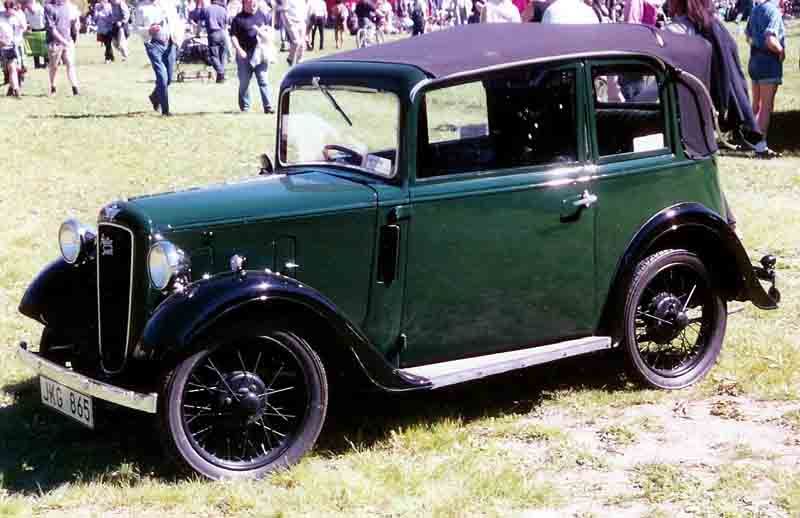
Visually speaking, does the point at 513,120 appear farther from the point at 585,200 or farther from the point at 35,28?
the point at 35,28

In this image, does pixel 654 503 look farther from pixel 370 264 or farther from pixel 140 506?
pixel 140 506

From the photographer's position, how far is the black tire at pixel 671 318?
5.18m

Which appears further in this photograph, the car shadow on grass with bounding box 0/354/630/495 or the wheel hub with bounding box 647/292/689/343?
the wheel hub with bounding box 647/292/689/343

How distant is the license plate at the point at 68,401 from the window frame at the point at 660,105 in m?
2.42

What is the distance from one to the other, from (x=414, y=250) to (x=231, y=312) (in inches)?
33.5

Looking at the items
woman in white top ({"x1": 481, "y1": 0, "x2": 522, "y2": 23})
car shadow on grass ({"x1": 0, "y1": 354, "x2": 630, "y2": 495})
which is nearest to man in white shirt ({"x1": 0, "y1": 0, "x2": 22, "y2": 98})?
woman in white top ({"x1": 481, "y1": 0, "x2": 522, "y2": 23})

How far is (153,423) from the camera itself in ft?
14.8

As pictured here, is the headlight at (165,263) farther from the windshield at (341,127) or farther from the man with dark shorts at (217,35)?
the man with dark shorts at (217,35)

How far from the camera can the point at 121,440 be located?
15.8ft

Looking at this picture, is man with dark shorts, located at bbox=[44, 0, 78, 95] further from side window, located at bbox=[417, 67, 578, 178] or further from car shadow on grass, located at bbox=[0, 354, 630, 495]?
side window, located at bbox=[417, 67, 578, 178]

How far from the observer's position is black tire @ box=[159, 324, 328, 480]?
4152 millimetres

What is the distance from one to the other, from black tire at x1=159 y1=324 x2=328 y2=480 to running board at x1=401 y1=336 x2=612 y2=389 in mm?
475

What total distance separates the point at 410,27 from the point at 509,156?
30328 millimetres

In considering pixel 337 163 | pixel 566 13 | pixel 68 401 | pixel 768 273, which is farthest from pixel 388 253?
pixel 566 13
